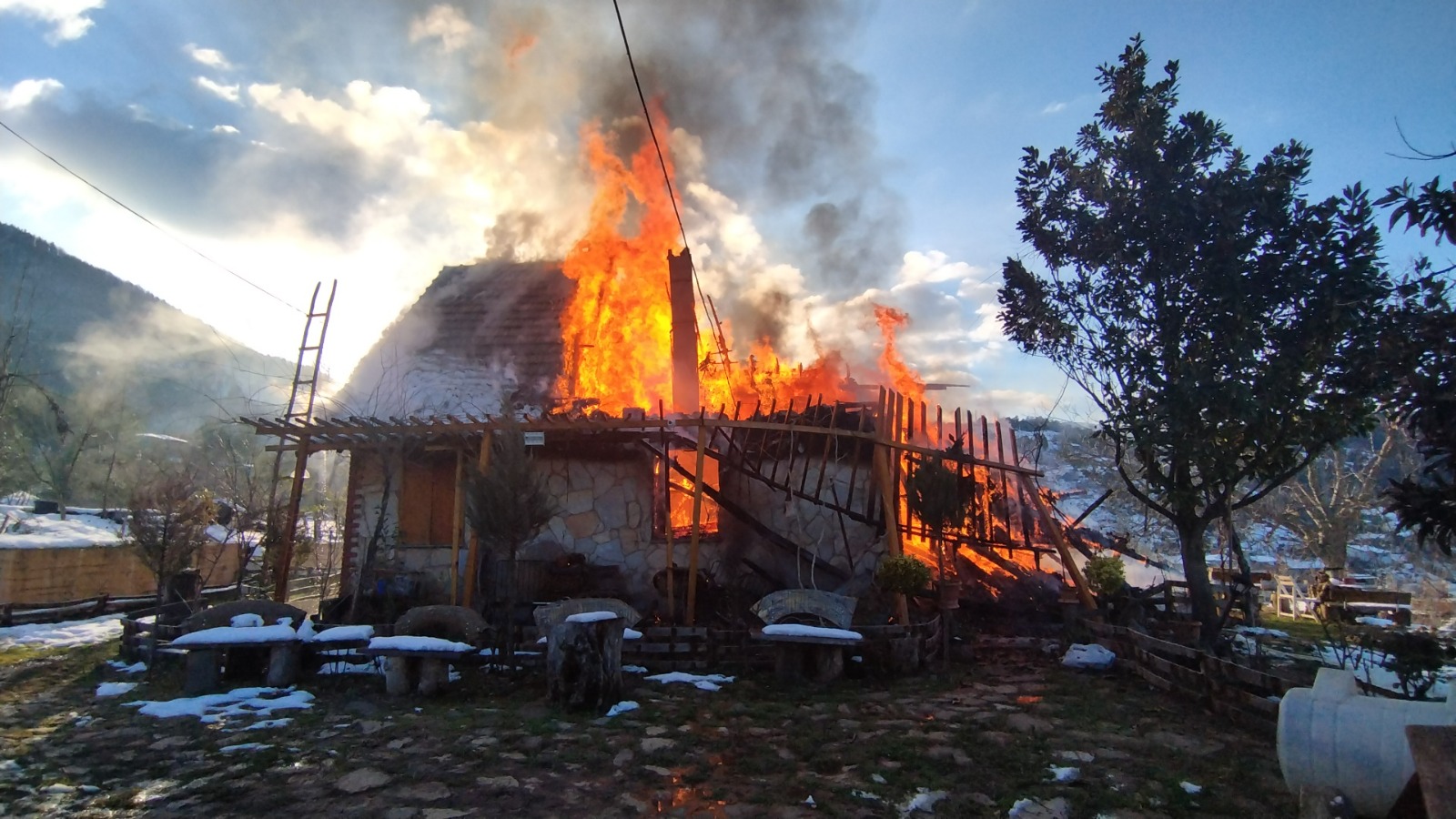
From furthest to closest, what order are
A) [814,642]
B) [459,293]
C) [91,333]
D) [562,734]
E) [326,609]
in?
[91,333]
[459,293]
[326,609]
[814,642]
[562,734]

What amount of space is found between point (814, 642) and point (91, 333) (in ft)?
240

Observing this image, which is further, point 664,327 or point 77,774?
point 664,327

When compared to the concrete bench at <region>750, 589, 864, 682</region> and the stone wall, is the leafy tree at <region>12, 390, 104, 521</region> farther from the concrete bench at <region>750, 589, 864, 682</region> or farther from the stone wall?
the concrete bench at <region>750, 589, 864, 682</region>

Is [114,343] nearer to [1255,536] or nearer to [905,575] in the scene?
[905,575]

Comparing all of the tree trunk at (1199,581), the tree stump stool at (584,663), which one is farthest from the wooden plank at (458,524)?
the tree trunk at (1199,581)

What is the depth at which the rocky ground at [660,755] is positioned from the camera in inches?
183

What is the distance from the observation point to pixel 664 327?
59.6ft

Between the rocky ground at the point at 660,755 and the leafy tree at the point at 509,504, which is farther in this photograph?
the leafy tree at the point at 509,504

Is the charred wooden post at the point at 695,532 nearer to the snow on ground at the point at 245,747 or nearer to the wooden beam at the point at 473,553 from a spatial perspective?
the wooden beam at the point at 473,553

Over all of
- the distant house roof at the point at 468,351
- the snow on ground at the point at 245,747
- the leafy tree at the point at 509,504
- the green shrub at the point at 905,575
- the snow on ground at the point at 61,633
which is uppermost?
the distant house roof at the point at 468,351

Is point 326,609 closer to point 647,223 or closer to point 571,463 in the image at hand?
point 571,463

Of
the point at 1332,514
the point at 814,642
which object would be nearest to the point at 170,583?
the point at 814,642

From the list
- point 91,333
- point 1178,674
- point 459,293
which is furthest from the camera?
point 91,333

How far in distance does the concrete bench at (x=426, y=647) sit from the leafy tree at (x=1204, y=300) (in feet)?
28.3
